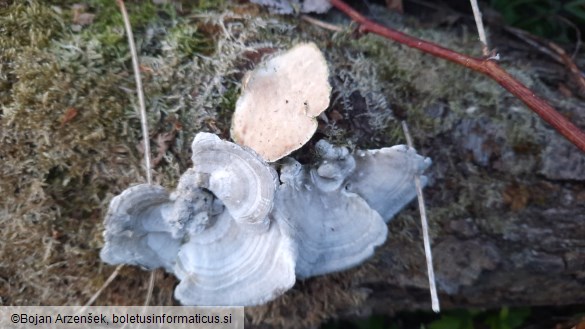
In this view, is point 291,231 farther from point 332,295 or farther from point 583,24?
point 583,24

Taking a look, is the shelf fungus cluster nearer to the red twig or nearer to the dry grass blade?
the dry grass blade

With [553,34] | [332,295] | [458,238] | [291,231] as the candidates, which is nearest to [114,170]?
[291,231]

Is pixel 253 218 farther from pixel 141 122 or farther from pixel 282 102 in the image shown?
pixel 141 122

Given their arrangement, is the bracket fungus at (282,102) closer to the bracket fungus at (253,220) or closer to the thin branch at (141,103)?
the bracket fungus at (253,220)

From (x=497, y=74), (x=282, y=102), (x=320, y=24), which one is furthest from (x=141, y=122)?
(x=497, y=74)

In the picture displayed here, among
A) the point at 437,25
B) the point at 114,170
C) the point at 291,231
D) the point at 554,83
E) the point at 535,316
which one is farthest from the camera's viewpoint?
the point at 535,316

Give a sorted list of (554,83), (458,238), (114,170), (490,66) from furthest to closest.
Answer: (554,83) → (458,238) → (114,170) → (490,66)
